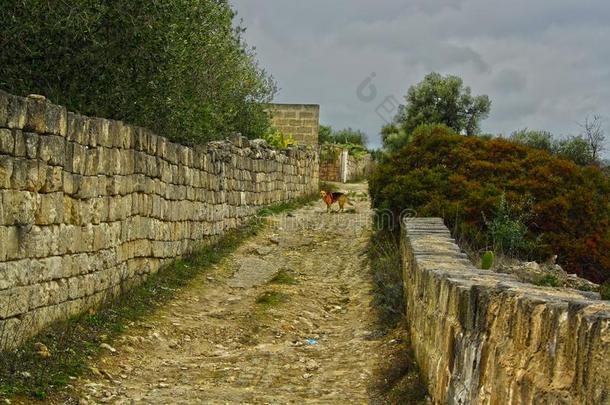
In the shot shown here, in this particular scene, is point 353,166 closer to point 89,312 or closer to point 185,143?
point 185,143

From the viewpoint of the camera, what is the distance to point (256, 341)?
927 centimetres

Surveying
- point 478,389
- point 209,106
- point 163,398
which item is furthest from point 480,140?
point 478,389

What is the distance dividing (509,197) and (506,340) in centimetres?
928

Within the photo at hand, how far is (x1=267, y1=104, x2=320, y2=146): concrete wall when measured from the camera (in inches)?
1241

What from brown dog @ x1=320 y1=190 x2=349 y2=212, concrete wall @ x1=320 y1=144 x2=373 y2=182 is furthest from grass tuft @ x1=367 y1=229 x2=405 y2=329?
concrete wall @ x1=320 y1=144 x2=373 y2=182

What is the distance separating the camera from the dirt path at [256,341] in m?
7.11

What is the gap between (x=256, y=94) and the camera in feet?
82.0

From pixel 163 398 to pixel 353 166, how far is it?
28.6 metres

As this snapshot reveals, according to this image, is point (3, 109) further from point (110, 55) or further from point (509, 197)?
point (509, 197)

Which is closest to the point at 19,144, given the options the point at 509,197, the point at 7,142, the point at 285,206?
the point at 7,142

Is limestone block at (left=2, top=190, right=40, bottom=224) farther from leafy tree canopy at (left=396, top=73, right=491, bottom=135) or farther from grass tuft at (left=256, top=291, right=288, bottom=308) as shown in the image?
leafy tree canopy at (left=396, top=73, right=491, bottom=135)

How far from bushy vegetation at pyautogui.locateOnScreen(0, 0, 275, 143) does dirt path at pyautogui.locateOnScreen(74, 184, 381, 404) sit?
8.74ft

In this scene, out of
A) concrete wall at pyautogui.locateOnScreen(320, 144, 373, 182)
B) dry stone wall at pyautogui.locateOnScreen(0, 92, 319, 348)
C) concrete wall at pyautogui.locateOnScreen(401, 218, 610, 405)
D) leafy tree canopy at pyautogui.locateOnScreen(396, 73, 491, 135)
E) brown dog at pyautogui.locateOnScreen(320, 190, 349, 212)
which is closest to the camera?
concrete wall at pyautogui.locateOnScreen(401, 218, 610, 405)

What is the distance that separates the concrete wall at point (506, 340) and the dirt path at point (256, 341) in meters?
1.31
